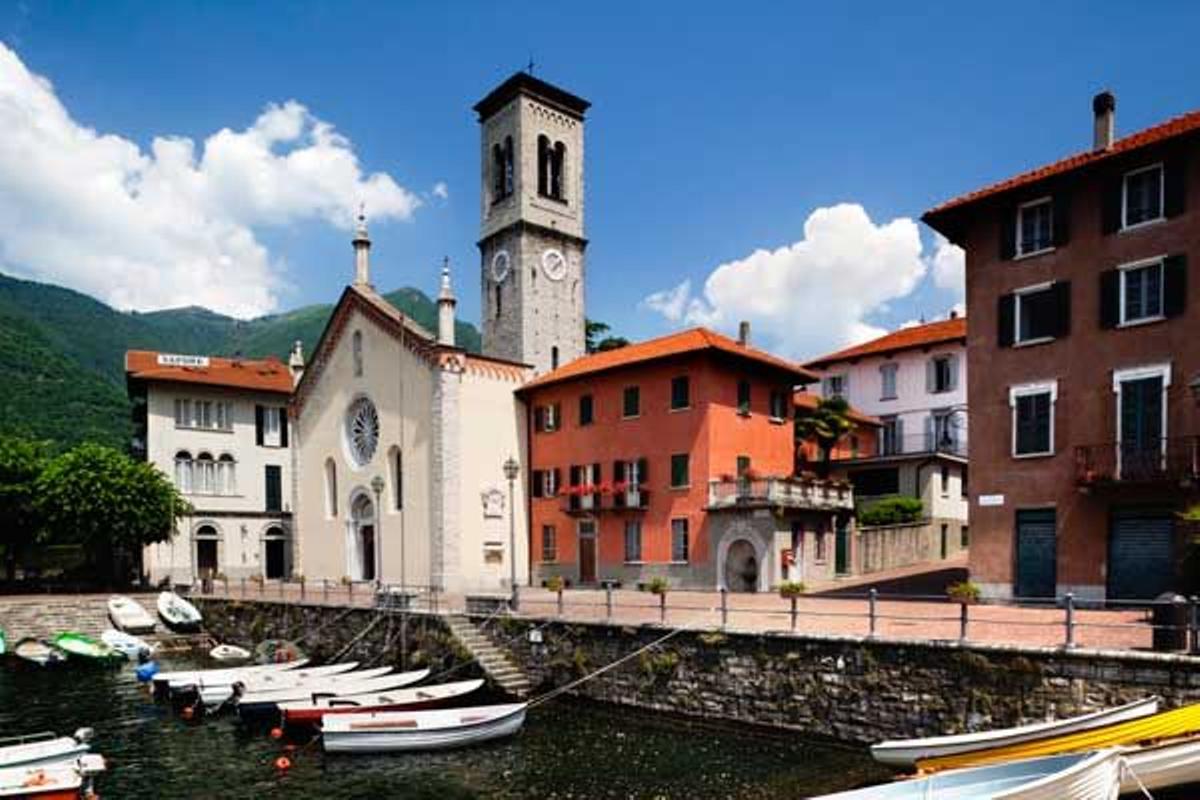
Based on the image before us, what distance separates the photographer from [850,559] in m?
34.6

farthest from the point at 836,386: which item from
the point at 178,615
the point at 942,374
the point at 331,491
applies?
the point at 178,615

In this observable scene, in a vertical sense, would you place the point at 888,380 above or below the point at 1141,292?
below

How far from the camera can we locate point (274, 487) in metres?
51.6

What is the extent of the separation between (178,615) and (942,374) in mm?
40589

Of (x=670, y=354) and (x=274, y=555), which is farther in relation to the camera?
(x=274, y=555)

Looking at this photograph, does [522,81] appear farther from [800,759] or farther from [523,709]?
[800,759]

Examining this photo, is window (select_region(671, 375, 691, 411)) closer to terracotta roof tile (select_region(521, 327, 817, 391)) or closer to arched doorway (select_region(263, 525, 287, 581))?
terracotta roof tile (select_region(521, 327, 817, 391))

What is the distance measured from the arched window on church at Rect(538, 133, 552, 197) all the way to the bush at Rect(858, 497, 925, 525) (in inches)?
956

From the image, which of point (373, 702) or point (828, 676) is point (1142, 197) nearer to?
point (828, 676)

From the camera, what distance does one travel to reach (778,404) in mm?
35125

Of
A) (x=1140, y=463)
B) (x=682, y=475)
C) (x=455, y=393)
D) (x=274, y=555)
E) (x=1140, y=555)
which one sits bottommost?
(x=274, y=555)

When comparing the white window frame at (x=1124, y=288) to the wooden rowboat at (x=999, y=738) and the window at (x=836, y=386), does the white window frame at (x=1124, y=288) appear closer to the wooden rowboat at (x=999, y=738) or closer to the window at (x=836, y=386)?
the wooden rowboat at (x=999, y=738)

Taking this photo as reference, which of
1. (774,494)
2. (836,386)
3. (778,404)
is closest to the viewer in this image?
(774,494)

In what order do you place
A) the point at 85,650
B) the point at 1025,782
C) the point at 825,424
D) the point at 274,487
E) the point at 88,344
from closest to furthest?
the point at 1025,782
the point at 85,650
the point at 825,424
the point at 274,487
the point at 88,344
